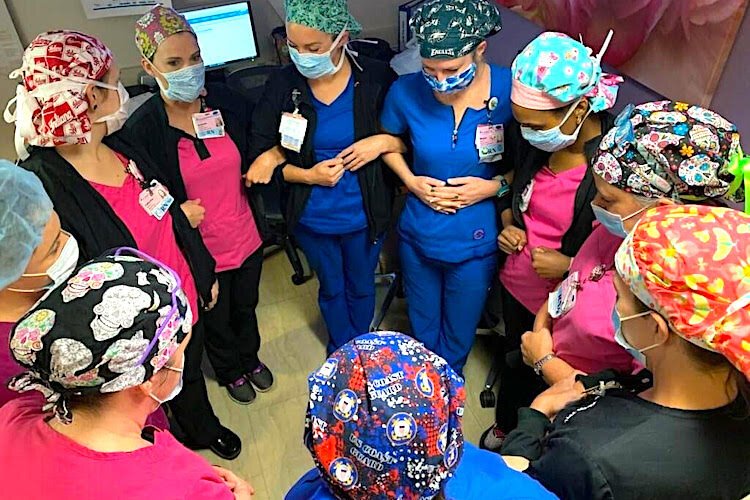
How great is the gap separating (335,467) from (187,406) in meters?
1.37

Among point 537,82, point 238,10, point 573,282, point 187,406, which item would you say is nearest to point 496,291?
point 573,282

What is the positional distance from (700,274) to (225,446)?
1.92 m

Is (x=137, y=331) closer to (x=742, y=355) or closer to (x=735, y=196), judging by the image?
(x=742, y=355)

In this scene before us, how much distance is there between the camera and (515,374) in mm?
2133

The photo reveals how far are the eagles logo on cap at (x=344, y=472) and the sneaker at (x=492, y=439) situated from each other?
4.92ft

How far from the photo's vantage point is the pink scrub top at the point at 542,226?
1.66 metres

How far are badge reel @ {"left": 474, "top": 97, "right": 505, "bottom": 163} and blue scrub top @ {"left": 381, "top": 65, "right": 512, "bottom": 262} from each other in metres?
0.01

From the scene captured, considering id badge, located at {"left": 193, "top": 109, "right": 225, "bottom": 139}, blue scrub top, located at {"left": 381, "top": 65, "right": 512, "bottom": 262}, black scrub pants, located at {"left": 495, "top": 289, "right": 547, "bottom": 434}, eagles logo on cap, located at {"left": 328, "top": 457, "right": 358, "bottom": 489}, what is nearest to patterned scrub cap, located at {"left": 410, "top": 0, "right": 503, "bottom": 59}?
blue scrub top, located at {"left": 381, "top": 65, "right": 512, "bottom": 262}

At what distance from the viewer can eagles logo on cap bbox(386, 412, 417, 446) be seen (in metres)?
0.82

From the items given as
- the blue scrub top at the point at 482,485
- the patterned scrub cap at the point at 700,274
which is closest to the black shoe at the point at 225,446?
the blue scrub top at the point at 482,485

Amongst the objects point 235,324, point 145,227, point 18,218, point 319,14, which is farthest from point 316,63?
point 235,324

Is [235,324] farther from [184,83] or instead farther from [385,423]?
[385,423]

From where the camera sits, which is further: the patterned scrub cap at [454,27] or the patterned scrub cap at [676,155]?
the patterned scrub cap at [454,27]

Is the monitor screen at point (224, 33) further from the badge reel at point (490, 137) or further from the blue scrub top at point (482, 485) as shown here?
the blue scrub top at point (482, 485)
